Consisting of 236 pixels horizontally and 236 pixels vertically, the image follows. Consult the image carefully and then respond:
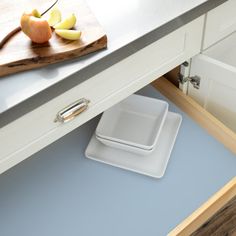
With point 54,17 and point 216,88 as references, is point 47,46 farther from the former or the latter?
point 216,88

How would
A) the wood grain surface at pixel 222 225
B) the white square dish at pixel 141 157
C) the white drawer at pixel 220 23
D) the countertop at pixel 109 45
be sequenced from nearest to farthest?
the countertop at pixel 109 45
the white drawer at pixel 220 23
the white square dish at pixel 141 157
the wood grain surface at pixel 222 225

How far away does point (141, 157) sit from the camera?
45.9 inches

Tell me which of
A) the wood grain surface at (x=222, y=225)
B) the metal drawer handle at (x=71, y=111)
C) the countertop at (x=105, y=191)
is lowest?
the wood grain surface at (x=222, y=225)

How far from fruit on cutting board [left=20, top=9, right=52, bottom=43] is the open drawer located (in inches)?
17.6

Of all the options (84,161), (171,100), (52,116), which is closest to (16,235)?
(84,161)

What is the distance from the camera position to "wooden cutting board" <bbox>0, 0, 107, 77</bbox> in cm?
81

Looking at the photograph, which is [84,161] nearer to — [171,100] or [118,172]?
[118,172]

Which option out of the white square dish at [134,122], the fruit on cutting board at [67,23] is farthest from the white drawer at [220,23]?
the fruit on cutting board at [67,23]

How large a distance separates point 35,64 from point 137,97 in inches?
19.7

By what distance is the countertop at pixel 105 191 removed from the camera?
1041mm

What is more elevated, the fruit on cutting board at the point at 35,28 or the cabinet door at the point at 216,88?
the fruit on cutting board at the point at 35,28

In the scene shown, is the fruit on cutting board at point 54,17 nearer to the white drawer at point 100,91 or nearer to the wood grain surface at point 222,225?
the white drawer at point 100,91

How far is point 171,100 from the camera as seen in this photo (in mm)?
1270

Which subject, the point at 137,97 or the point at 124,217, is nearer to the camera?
the point at 124,217
